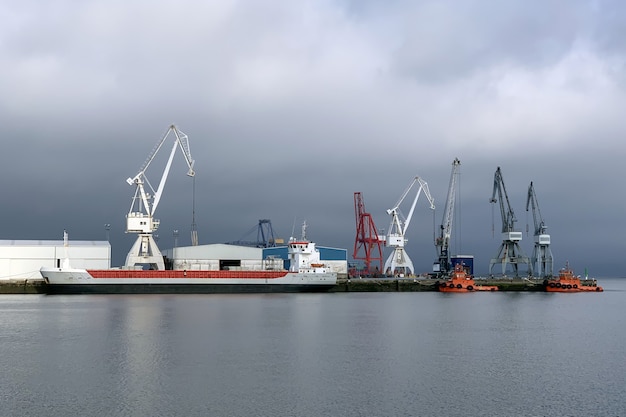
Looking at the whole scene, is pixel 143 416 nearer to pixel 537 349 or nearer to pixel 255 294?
pixel 537 349

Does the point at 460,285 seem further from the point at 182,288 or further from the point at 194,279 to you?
the point at 182,288

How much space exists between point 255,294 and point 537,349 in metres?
53.3

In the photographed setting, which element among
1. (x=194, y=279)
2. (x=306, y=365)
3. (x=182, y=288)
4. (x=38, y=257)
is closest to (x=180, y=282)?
(x=182, y=288)

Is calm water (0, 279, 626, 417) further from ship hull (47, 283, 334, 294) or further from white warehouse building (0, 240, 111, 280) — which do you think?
white warehouse building (0, 240, 111, 280)

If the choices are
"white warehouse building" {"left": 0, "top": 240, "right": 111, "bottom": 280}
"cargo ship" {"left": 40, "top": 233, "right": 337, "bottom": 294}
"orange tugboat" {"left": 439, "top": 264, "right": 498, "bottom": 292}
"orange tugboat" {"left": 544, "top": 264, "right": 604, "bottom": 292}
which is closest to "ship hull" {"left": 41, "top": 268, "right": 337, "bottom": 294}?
"cargo ship" {"left": 40, "top": 233, "right": 337, "bottom": 294}

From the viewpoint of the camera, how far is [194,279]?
271 feet

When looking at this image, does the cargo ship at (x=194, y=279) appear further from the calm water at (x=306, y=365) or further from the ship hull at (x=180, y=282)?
the calm water at (x=306, y=365)

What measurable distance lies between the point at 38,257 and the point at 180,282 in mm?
18190

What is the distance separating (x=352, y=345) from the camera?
3519 centimetres

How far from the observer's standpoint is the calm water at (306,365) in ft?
73.2

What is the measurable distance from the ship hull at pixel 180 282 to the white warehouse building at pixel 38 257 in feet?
20.1

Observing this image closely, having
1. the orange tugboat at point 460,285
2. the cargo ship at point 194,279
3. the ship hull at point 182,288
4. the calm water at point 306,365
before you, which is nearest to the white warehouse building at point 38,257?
the cargo ship at point 194,279

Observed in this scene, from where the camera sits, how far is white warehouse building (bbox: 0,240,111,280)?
82.4 metres

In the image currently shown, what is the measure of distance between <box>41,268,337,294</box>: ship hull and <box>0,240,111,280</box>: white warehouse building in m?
6.13
